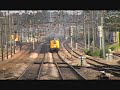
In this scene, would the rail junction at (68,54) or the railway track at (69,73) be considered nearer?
the railway track at (69,73)

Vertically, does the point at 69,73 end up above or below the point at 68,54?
below

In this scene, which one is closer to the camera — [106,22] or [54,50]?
[106,22]

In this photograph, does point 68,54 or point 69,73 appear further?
point 68,54

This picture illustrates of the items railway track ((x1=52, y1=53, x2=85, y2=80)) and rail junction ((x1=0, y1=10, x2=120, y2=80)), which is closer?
railway track ((x1=52, y1=53, x2=85, y2=80))
